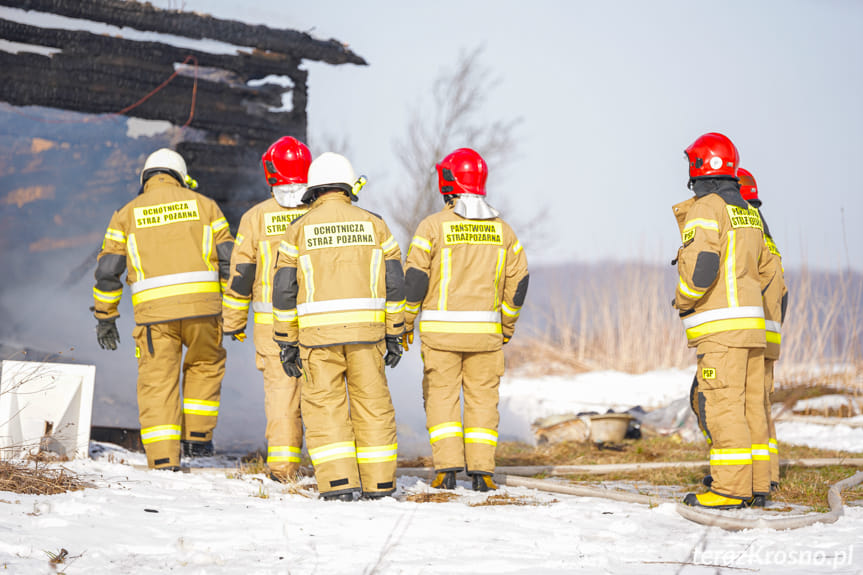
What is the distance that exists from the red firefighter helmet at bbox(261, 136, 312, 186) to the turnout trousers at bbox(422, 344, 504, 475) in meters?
1.48

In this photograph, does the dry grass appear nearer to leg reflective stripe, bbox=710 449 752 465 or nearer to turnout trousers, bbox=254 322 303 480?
turnout trousers, bbox=254 322 303 480

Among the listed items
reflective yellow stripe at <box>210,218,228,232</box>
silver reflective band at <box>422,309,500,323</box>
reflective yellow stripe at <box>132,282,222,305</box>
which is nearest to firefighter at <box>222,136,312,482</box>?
reflective yellow stripe at <box>132,282,222,305</box>

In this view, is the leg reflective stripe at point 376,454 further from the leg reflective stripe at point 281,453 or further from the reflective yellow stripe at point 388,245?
the reflective yellow stripe at point 388,245

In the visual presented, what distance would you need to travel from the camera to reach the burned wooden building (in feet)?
32.3

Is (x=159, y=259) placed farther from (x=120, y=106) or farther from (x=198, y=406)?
(x=120, y=106)

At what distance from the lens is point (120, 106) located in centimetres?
1029

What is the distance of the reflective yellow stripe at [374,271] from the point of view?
4.70 m

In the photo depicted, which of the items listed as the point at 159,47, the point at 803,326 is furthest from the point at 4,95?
the point at 803,326

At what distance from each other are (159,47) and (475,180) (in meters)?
6.81

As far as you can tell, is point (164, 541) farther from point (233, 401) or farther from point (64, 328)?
point (64, 328)

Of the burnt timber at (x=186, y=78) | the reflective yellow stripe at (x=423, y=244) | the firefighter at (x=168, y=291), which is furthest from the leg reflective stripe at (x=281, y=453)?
the burnt timber at (x=186, y=78)

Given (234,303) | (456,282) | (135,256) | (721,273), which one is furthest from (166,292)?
(721,273)

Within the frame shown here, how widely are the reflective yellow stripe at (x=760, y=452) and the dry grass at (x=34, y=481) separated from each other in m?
3.77

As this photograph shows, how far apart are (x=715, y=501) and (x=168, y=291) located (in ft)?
12.4
